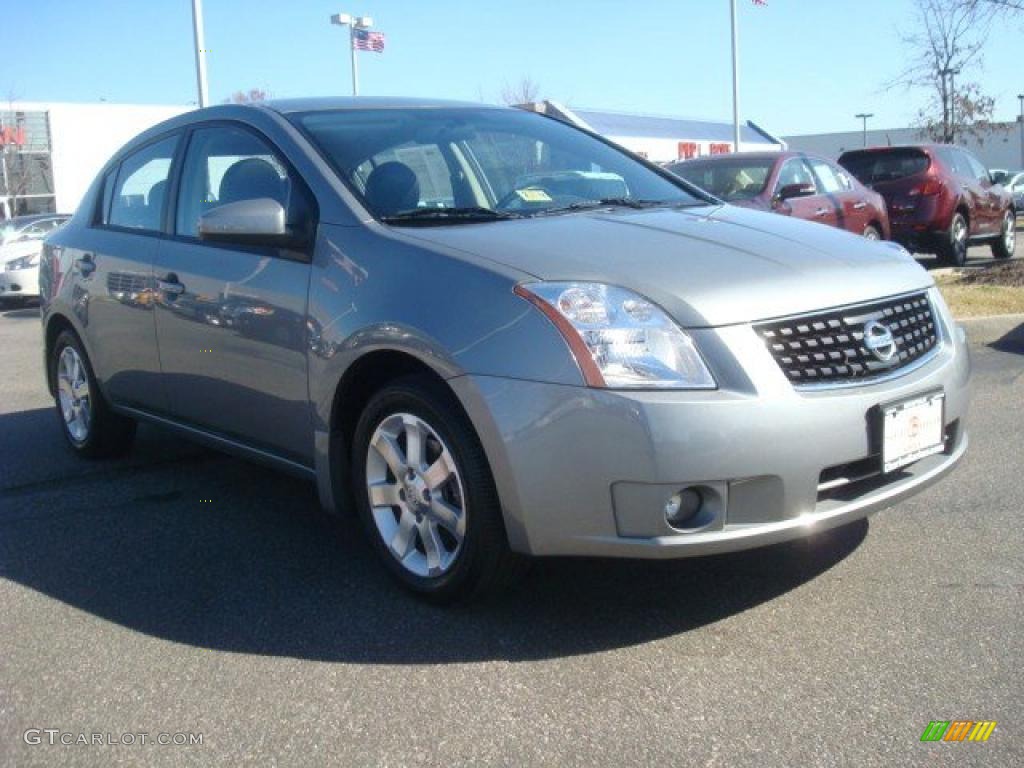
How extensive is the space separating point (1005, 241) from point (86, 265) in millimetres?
14400

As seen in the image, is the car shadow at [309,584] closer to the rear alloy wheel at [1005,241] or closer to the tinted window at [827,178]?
the tinted window at [827,178]

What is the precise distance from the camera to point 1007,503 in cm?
464

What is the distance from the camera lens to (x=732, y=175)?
11570 mm

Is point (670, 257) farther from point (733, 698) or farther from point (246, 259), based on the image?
point (246, 259)

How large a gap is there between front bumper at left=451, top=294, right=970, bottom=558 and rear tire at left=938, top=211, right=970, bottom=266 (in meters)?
11.8

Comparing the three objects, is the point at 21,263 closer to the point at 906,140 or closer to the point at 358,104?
the point at 358,104

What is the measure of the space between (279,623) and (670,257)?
1.68 metres

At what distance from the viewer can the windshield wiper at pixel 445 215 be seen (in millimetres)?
4020

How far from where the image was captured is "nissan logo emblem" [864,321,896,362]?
11.6ft

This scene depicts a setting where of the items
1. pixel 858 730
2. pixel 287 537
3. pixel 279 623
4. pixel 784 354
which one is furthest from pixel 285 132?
pixel 858 730

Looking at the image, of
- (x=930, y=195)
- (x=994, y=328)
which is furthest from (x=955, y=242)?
(x=994, y=328)

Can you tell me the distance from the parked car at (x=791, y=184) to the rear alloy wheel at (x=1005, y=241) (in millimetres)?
4791

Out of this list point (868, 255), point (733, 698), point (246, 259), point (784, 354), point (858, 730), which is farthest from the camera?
point (246, 259)

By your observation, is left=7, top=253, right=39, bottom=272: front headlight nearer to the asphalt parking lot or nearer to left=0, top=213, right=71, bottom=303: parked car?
left=0, top=213, right=71, bottom=303: parked car
